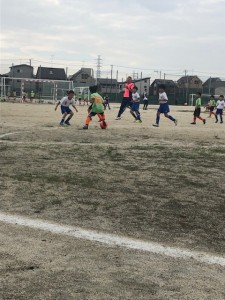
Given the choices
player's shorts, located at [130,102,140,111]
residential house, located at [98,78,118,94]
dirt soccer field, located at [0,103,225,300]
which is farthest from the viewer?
residential house, located at [98,78,118,94]

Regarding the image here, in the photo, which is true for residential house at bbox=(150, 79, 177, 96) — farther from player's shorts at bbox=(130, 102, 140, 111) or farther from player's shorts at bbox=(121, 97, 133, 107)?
player's shorts at bbox=(121, 97, 133, 107)

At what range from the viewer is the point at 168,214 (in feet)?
15.5

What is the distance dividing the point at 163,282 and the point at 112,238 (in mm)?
945

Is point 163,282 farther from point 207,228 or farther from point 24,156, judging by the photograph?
point 24,156

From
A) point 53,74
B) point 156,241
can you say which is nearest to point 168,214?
point 156,241

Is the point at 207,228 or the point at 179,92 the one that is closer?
the point at 207,228

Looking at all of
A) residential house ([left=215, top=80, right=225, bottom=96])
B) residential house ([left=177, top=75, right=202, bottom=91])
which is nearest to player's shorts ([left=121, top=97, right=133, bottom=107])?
residential house ([left=177, top=75, right=202, bottom=91])

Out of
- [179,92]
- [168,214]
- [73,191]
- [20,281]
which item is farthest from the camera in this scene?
[179,92]

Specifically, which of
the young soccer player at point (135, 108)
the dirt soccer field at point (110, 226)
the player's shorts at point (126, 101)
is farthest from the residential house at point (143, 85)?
the dirt soccer field at point (110, 226)

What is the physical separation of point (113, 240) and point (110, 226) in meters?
0.40

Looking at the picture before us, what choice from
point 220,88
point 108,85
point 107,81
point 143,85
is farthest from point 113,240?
point 220,88

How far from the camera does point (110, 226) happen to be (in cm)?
427

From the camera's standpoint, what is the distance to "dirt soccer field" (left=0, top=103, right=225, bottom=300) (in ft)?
9.86

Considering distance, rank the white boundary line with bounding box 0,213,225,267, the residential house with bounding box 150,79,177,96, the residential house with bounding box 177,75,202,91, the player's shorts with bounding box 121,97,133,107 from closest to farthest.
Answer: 1. the white boundary line with bounding box 0,213,225,267
2. the player's shorts with bounding box 121,97,133,107
3. the residential house with bounding box 150,79,177,96
4. the residential house with bounding box 177,75,202,91
